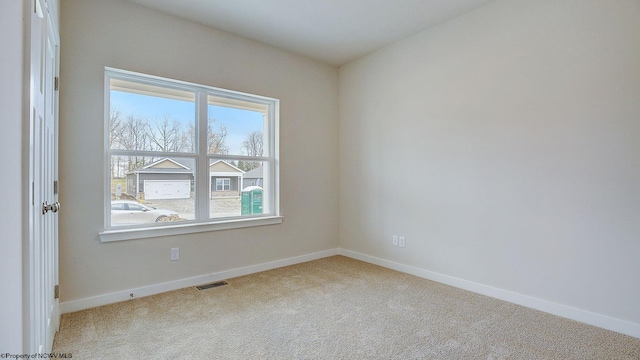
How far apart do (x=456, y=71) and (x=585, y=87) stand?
1.05 m

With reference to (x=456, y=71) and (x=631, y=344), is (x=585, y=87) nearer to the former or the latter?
(x=456, y=71)

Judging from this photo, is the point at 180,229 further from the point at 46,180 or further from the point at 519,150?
the point at 519,150

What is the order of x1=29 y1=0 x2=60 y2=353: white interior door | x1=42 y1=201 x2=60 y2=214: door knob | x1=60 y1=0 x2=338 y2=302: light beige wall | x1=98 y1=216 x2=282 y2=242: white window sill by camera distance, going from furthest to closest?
x1=98 y1=216 x2=282 y2=242: white window sill < x1=60 y1=0 x2=338 y2=302: light beige wall < x1=42 y1=201 x2=60 y2=214: door knob < x1=29 y1=0 x2=60 y2=353: white interior door

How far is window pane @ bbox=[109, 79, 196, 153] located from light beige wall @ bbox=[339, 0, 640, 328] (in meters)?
2.16

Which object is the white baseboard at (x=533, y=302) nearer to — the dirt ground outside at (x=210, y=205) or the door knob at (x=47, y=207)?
the dirt ground outside at (x=210, y=205)

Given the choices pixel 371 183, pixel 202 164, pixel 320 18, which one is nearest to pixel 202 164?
pixel 202 164

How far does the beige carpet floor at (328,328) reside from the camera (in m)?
1.91

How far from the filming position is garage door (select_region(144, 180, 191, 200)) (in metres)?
2.95

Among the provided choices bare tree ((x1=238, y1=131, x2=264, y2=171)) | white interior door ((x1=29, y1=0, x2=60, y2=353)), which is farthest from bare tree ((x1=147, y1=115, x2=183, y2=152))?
white interior door ((x1=29, y1=0, x2=60, y2=353))

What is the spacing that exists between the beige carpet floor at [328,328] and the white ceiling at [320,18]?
260 cm

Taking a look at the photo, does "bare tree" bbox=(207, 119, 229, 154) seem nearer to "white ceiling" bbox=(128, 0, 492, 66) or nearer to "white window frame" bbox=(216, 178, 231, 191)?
"white window frame" bbox=(216, 178, 231, 191)

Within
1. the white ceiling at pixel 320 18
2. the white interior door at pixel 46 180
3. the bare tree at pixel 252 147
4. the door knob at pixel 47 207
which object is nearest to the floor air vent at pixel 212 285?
Answer: the white interior door at pixel 46 180

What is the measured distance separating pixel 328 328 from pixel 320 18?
2.75m

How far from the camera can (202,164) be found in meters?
3.22
